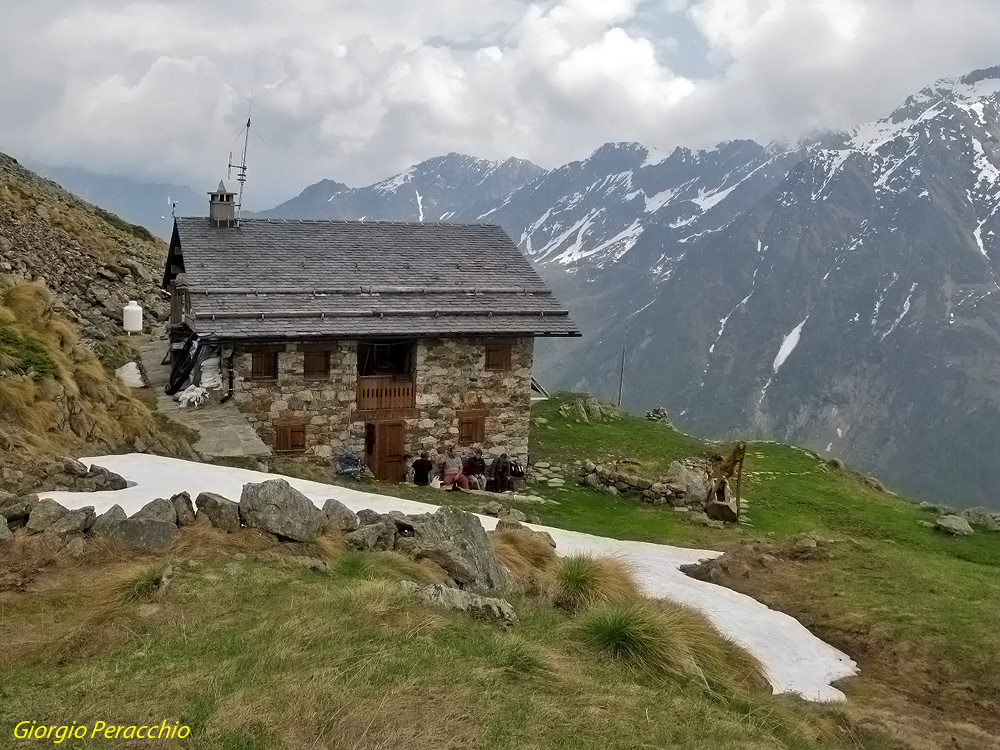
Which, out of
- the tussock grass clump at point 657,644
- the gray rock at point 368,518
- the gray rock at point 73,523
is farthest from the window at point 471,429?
the tussock grass clump at point 657,644

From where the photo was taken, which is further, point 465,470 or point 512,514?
point 465,470

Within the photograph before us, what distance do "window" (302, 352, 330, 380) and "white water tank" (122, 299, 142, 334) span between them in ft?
36.0

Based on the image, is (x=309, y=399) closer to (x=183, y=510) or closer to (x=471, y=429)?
(x=471, y=429)

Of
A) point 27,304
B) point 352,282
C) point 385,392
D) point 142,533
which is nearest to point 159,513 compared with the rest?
point 142,533

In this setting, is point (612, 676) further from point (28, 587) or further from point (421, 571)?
point (28, 587)

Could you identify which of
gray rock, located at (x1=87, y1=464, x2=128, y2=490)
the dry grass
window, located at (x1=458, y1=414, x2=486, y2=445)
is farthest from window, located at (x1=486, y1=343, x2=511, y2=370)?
gray rock, located at (x1=87, y1=464, x2=128, y2=490)

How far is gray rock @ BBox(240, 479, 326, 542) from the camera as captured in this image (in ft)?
36.2

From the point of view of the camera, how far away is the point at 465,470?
84.6ft

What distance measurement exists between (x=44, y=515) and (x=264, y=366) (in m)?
13.3

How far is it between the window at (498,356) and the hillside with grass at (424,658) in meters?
→ 13.4

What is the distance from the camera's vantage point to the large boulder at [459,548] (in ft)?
35.6

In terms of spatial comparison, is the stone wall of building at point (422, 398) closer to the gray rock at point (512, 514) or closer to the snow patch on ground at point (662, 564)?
the snow patch on ground at point (662, 564)

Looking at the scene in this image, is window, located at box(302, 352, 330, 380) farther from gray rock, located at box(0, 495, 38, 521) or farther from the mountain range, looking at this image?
the mountain range

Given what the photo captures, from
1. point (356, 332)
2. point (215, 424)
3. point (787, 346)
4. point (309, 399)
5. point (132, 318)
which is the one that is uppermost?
point (787, 346)
